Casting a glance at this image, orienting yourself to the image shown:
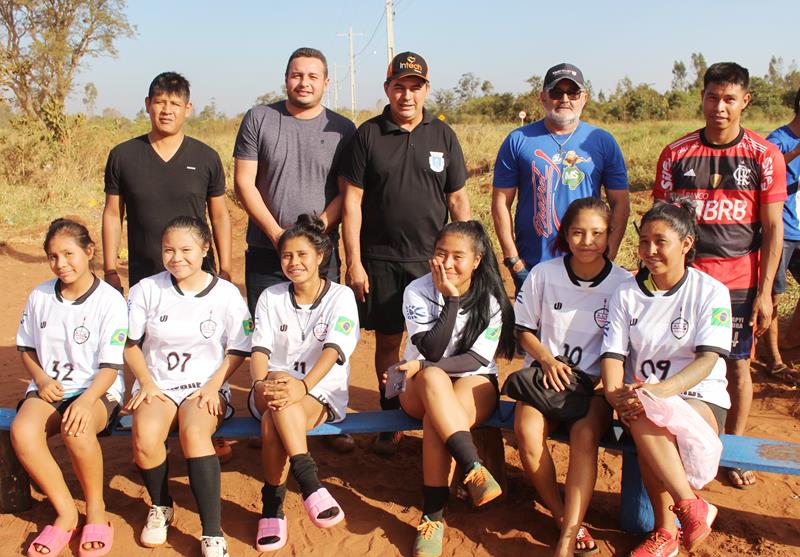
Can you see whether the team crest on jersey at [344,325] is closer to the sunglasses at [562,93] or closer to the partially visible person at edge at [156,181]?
the partially visible person at edge at [156,181]

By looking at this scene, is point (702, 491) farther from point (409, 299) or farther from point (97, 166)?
point (97, 166)

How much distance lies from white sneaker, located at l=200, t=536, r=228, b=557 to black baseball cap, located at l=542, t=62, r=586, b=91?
2.94 metres

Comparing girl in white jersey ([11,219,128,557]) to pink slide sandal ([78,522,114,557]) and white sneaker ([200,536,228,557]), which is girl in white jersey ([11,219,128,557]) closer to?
pink slide sandal ([78,522,114,557])

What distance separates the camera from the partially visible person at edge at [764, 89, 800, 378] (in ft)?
15.5

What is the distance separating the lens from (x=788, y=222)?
16.2ft

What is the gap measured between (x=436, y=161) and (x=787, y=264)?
273cm

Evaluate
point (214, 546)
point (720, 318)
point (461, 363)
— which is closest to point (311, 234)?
point (461, 363)

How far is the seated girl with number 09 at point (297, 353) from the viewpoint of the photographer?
3.51m

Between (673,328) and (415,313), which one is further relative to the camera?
(415,313)

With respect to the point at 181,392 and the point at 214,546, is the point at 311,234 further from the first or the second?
the point at 214,546

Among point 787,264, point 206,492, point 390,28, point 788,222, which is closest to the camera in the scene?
point 206,492

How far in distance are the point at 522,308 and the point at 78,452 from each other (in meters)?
2.29

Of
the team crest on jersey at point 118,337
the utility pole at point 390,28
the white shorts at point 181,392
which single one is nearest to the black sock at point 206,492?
the white shorts at point 181,392

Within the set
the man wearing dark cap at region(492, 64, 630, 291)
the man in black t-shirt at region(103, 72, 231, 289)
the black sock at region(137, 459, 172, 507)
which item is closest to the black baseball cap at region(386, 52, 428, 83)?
the man wearing dark cap at region(492, 64, 630, 291)
